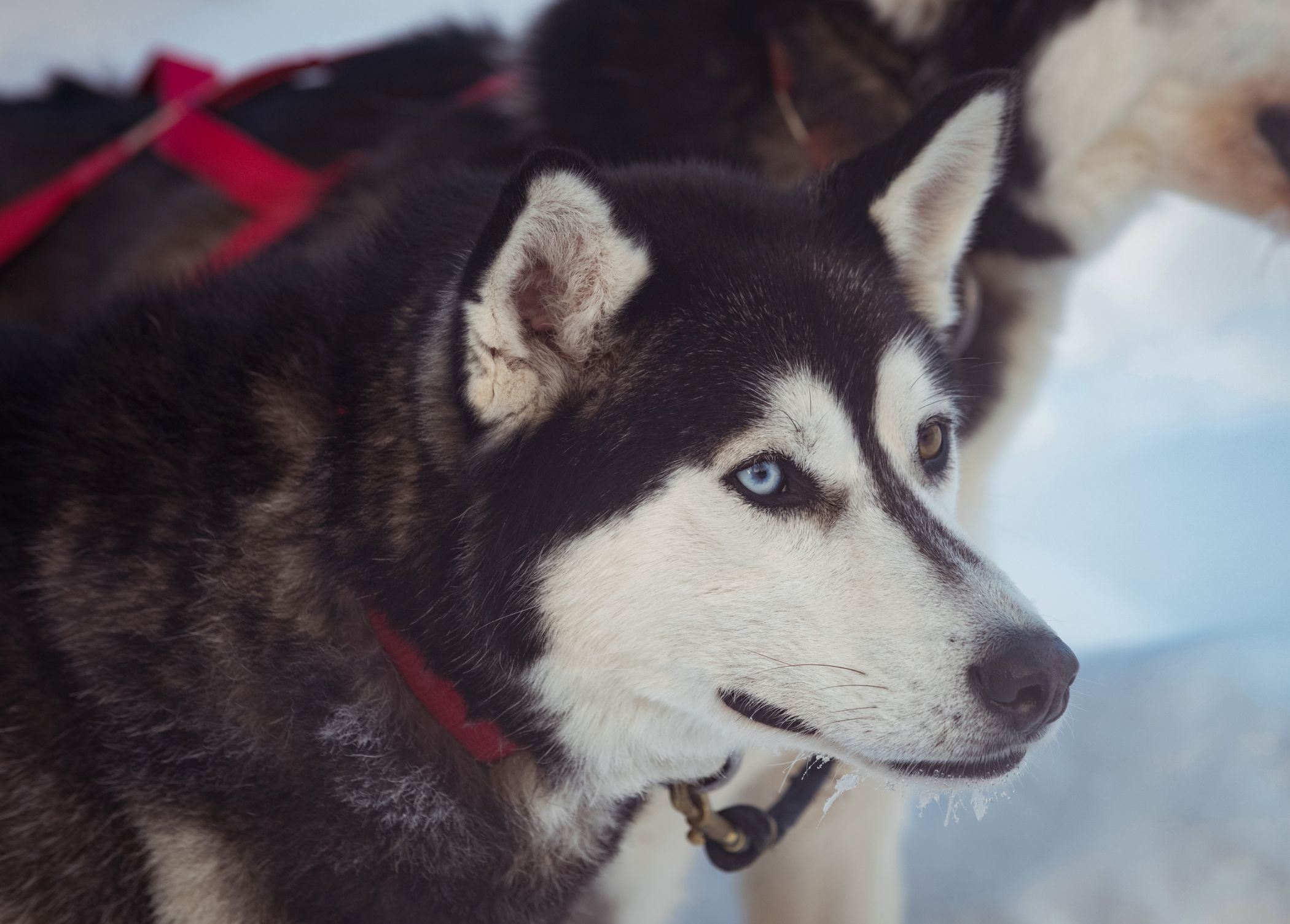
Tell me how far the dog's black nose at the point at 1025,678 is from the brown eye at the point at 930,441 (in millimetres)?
255

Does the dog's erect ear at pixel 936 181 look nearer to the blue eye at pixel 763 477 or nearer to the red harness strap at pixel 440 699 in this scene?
the blue eye at pixel 763 477

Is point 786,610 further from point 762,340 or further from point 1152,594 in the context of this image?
point 1152,594

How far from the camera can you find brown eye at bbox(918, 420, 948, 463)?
1154mm

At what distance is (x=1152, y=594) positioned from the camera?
6.85 feet

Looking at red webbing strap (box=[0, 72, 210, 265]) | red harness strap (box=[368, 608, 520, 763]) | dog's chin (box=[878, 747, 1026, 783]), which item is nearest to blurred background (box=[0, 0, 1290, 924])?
red webbing strap (box=[0, 72, 210, 265])

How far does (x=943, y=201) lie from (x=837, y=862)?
42.7 inches

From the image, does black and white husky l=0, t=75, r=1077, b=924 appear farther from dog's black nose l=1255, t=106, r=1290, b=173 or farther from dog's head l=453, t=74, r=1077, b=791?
dog's black nose l=1255, t=106, r=1290, b=173

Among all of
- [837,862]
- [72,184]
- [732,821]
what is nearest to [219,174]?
[72,184]

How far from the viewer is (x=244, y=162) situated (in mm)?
1904

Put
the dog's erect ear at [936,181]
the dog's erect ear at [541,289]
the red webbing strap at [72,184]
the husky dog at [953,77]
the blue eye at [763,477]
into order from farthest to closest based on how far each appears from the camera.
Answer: the red webbing strap at [72,184]
the husky dog at [953,77]
the dog's erect ear at [936,181]
the blue eye at [763,477]
the dog's erect ear at [541,289]

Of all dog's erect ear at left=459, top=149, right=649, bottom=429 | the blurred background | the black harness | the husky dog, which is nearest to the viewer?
dog's erect ear at left=459, top=149, right=649, bottom=429

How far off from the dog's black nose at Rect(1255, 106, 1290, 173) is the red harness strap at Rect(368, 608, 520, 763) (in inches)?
58.1

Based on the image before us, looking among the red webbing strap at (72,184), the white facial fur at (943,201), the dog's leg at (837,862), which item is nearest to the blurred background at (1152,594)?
the dog's leg at (837,862)

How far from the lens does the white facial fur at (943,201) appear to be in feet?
3.79
